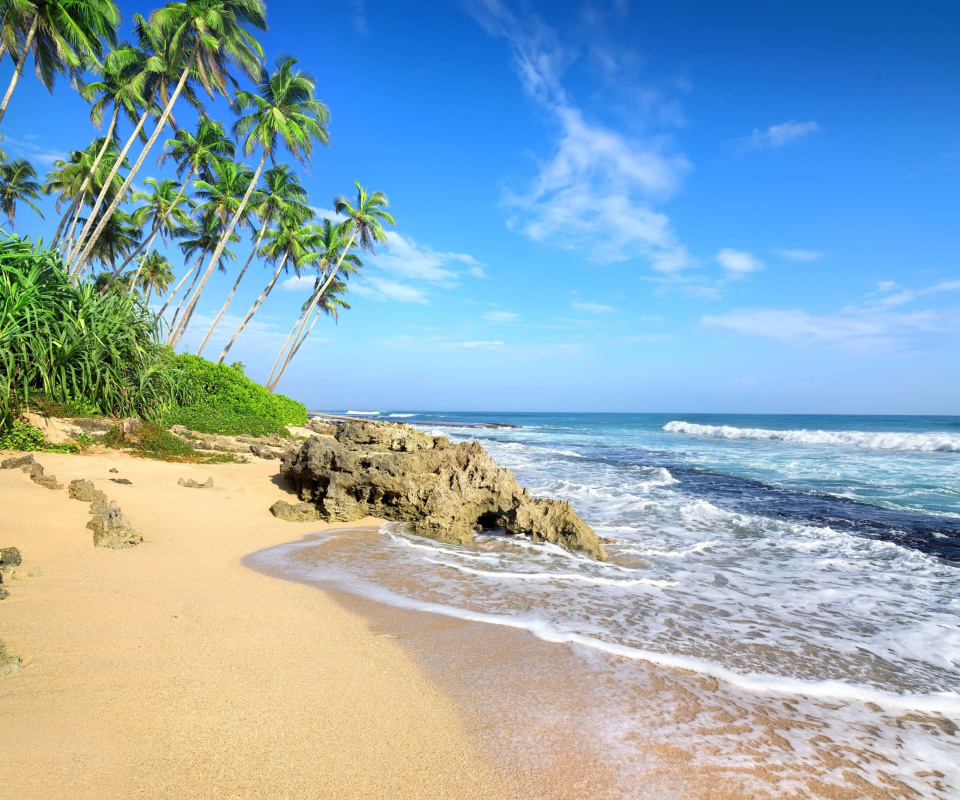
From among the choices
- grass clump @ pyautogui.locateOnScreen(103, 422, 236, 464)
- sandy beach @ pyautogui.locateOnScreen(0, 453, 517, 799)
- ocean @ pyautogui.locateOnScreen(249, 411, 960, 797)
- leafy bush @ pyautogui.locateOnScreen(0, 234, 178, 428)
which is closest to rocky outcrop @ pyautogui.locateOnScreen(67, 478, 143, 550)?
sandy beach @ pyautogui.locateOnScreen(0, 453, 517, 799)

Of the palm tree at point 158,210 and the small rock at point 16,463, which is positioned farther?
the palm tree at point 158,210

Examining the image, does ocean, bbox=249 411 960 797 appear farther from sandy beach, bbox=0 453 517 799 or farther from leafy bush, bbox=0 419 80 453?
leafy bush, bbox=0 419 80 453

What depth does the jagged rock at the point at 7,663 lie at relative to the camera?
2.32 metres

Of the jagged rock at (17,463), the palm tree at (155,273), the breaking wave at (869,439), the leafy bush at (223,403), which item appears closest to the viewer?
the jagged rock at (17,463)

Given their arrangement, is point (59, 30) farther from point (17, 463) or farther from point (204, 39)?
point (17, 463)

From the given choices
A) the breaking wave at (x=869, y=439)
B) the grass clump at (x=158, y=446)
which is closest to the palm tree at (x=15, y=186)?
the grass clump at (x=158, y=446)

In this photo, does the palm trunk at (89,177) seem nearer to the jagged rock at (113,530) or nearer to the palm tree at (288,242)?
the palm tree at (288,242)

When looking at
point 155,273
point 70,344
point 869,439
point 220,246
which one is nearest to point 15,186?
point 155,273

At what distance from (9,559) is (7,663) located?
1670mm

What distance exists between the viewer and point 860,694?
292cm

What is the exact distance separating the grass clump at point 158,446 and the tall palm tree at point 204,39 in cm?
1370

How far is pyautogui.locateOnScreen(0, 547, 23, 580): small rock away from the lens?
348 cm

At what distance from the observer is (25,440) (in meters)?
7.00

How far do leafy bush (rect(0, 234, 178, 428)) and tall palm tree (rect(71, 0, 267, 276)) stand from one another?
11.2 meters
